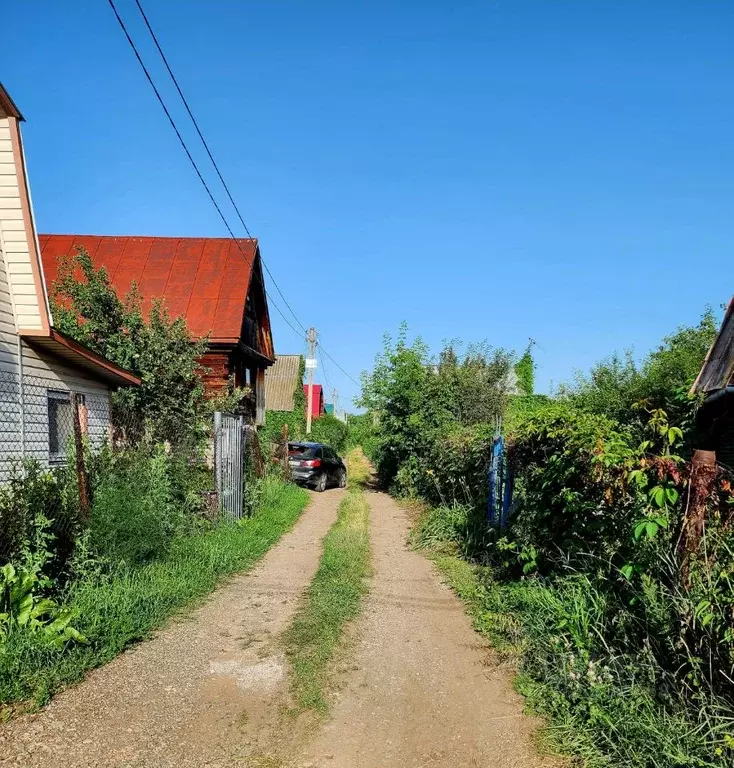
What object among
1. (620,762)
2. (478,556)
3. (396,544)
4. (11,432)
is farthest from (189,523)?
(620,762)

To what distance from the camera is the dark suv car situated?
20.5 metres

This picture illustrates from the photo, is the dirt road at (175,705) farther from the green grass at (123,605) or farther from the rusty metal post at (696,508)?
the rusty metal post at (696,508)

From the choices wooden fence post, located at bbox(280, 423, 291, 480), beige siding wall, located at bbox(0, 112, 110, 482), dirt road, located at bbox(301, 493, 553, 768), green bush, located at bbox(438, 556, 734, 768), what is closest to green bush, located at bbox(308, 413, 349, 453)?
wooden fence post, located at bbox(280, 423, 291, 480)

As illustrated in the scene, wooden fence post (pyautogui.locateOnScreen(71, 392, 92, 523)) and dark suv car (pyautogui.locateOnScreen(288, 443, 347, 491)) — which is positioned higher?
wooden fence post (pyautogui.locateOnScreen(71, 392, 92, 523))

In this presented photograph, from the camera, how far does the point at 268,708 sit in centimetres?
443

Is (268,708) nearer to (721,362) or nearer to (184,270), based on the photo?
(721,362)

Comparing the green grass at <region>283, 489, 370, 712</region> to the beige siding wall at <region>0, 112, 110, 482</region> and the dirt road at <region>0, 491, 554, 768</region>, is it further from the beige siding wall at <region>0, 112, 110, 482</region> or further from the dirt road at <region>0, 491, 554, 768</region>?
the beige siding wall at <region>0, 112, 110, 482</region>

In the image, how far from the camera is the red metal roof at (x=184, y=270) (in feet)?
60.7

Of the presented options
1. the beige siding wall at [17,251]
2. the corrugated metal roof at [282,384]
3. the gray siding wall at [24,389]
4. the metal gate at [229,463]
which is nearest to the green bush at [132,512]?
the gray siding wall at [24,389]

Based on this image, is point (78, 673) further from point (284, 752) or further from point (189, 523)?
point (189, 523)

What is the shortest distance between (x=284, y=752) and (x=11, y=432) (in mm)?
6333

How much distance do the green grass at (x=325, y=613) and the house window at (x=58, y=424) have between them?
423 cm

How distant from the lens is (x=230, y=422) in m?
12.6

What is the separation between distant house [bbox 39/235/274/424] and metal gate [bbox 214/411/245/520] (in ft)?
14.6
